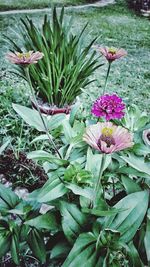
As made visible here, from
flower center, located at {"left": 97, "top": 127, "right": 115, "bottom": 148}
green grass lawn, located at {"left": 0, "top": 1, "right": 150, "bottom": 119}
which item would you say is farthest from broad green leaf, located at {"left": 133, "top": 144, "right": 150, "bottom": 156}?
green grass lawn, located at {"left": 0, "top": 1, "right": 150, "bottom": 119}

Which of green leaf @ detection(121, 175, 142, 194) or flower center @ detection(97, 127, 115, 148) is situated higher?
flower center @ detection(97, 127, 115, 148)

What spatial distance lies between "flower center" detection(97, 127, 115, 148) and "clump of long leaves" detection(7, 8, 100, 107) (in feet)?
4.82

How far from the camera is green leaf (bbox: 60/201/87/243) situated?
1.24 m

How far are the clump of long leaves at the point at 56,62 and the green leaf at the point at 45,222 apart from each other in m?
1.32

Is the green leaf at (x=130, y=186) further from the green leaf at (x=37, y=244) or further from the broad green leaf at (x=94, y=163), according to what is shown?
the green leaf at (x=37, y=244)

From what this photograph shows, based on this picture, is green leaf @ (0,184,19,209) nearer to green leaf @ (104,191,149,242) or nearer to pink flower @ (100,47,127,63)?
green leaf @ (104,191,149,242)

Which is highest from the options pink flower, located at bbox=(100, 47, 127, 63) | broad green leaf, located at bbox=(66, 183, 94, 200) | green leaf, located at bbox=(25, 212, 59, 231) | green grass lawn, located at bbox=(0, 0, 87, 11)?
pink flower, located at bbox=(100, 47, 127, 63)

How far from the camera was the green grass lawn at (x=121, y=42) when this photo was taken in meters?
3.37

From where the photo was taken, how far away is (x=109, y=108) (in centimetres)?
134

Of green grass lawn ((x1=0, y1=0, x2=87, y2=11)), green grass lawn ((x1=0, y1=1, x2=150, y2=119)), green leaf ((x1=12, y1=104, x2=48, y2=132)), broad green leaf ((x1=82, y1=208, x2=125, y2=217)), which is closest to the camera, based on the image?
broad green leaf ((x1=82, y1=208, x2=125, y2=217))

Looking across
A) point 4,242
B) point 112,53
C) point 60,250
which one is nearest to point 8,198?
point 4,242

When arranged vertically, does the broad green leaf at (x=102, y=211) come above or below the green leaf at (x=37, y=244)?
above

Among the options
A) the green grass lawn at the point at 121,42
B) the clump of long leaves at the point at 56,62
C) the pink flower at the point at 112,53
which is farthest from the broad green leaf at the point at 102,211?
the green grass lawn at the point at 121,42

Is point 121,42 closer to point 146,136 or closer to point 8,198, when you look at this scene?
point 146,136
